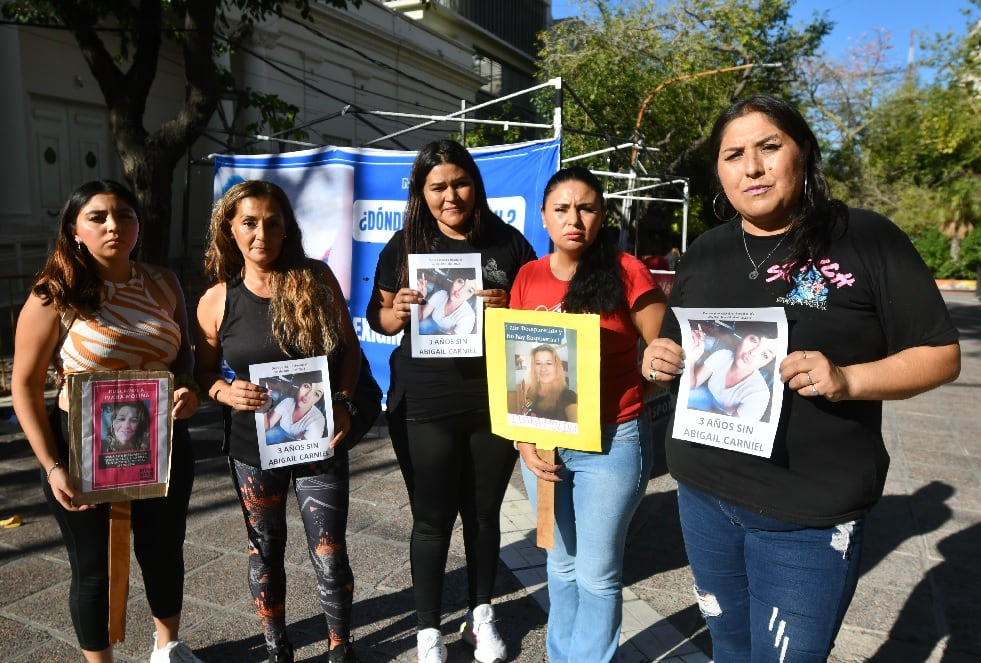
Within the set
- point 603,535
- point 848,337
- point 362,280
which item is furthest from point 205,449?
point 848,337

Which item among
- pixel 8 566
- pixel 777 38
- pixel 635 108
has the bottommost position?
pixel 8 566

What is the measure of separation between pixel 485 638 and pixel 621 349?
4.52ft

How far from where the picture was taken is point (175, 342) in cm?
258

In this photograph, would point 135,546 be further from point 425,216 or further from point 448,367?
point 425,216

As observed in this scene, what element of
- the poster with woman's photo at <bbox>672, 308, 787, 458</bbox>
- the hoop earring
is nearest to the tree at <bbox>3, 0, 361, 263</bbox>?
the hoop earring

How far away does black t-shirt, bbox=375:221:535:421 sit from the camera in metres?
2.75

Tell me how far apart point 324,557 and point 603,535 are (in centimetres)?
104

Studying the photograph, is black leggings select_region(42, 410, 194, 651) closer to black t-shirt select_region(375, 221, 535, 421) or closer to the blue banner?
black t-shirt select_region(375, 221, 535, 421)

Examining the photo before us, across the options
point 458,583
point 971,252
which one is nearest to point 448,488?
point 458,583

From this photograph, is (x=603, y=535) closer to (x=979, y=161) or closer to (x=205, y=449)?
(x=205, y=449)

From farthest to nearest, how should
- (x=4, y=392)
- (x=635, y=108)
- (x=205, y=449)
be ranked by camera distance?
(x=635, y=108) → (x=4, y=392) → (x=205, y=449)

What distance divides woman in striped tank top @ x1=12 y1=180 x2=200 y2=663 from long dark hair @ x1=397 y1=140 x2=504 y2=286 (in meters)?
0.89

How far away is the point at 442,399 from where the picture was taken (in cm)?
275

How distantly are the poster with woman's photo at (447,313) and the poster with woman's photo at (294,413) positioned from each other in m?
0.38
